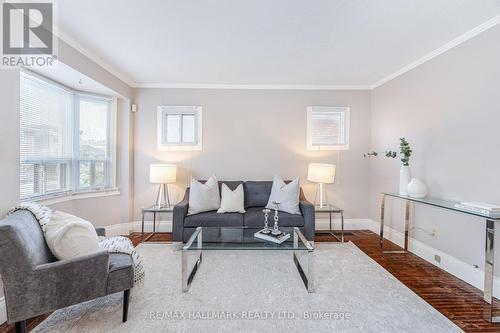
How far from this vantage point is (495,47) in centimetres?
220

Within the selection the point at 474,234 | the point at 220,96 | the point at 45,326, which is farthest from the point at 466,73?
the point at 45,326

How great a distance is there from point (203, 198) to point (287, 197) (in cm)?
126

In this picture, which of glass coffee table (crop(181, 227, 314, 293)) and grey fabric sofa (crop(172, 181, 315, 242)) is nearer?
glass coffee table (crop(181, 227, 314, 293))

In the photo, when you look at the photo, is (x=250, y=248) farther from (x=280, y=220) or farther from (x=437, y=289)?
(x=437, y=289)

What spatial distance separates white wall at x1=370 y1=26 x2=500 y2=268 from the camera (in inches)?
88.2

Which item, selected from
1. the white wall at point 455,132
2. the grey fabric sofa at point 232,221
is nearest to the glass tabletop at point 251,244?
the grey fabric sofa at point 232,221

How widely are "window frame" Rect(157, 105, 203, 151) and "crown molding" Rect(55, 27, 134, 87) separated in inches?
26.3

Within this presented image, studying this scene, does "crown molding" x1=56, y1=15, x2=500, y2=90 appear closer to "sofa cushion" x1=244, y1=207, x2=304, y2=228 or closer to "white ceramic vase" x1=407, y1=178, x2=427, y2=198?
"white ceramic vase" x1=407, y1=178, x2=427, y2=198

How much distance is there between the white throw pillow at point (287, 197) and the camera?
3.37 m

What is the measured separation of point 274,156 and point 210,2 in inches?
102

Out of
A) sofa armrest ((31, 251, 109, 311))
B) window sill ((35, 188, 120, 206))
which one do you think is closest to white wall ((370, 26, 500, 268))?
sofa armrest ((31, 251, 109, 311))

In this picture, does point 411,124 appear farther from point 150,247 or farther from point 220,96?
point 150,247

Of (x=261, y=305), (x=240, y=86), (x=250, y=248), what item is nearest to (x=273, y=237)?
(x=250, y=248)

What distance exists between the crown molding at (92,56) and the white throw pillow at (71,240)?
204 centimetres
